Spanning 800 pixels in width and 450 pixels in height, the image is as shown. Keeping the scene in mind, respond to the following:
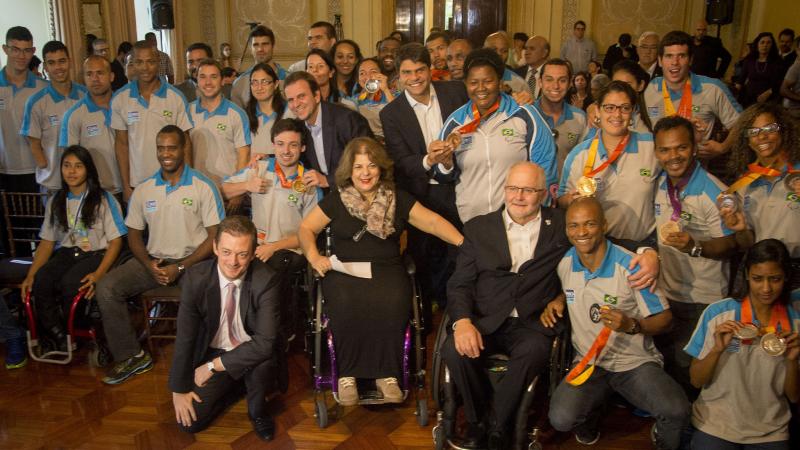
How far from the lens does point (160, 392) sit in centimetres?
321

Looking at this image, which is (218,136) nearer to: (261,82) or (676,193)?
(261,82)

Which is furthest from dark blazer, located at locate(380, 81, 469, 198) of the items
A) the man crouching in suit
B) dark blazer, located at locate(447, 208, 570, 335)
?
the man crouching in suit

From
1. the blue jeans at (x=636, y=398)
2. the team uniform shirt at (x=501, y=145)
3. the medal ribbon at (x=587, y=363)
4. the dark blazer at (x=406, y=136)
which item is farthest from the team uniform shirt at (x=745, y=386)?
the dark blazer at (x=406, y=136)

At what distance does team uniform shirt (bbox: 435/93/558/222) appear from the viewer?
3115 mm

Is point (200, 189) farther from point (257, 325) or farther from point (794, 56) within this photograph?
point (794, 56)

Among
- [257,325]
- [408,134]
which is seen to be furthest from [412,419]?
[408,134]

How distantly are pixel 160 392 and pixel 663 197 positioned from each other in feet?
8.70

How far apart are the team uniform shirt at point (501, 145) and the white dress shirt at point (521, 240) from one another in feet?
1.67

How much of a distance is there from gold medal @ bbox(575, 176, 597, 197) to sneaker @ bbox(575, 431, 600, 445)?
1060 mm

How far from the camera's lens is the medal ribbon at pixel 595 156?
2836 mm

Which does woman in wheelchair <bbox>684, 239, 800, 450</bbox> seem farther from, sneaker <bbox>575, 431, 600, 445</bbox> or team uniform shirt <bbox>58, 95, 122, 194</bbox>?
team uniform shirt <bbox>58, 95, 122, 194</bbox>

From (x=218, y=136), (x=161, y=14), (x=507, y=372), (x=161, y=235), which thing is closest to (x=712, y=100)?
(x=507, y=372)

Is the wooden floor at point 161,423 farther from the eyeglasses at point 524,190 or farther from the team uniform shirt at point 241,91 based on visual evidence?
the team uniform shirt at point 241,91

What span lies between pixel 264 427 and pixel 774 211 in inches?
96.6
